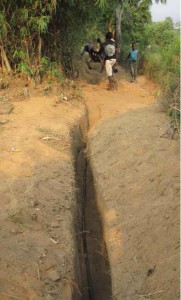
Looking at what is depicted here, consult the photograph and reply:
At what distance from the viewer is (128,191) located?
5.94m

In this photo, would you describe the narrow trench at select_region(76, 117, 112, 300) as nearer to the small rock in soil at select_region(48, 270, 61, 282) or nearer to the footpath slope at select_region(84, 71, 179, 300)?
the footpath slope at select_region(84, 71, 179, 300)

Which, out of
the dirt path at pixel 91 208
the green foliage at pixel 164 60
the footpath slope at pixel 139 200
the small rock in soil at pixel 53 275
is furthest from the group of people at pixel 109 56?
the small rock in soil at pixel 53 275

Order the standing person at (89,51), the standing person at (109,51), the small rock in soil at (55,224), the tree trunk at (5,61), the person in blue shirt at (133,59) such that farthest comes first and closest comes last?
1. the standing person at (89,51)
2. the person in blue shirt at (133,59)
3. the standing person at (109,51)
4. the tree trunk at (5,61)
5. the small rock in soil at (55,224)

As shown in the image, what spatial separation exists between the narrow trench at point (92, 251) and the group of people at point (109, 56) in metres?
5.46

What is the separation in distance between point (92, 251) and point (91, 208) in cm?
115

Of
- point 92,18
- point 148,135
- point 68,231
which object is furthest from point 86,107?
point 68,231

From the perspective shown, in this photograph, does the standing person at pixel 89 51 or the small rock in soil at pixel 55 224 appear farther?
the standing person at pixel 89 51

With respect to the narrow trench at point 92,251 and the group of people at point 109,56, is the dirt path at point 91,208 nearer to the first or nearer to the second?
the narrow trench at point 92,251

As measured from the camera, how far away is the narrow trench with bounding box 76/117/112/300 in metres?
4.96

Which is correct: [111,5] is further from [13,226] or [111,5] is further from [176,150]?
[13,226]

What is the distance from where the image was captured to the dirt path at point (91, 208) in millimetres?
4215

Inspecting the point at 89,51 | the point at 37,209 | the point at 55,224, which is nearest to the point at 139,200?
the point at 55,224

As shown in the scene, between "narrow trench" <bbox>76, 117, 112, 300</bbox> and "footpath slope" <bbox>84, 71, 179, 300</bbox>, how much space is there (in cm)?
19

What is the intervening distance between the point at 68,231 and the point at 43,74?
6.17 metres
